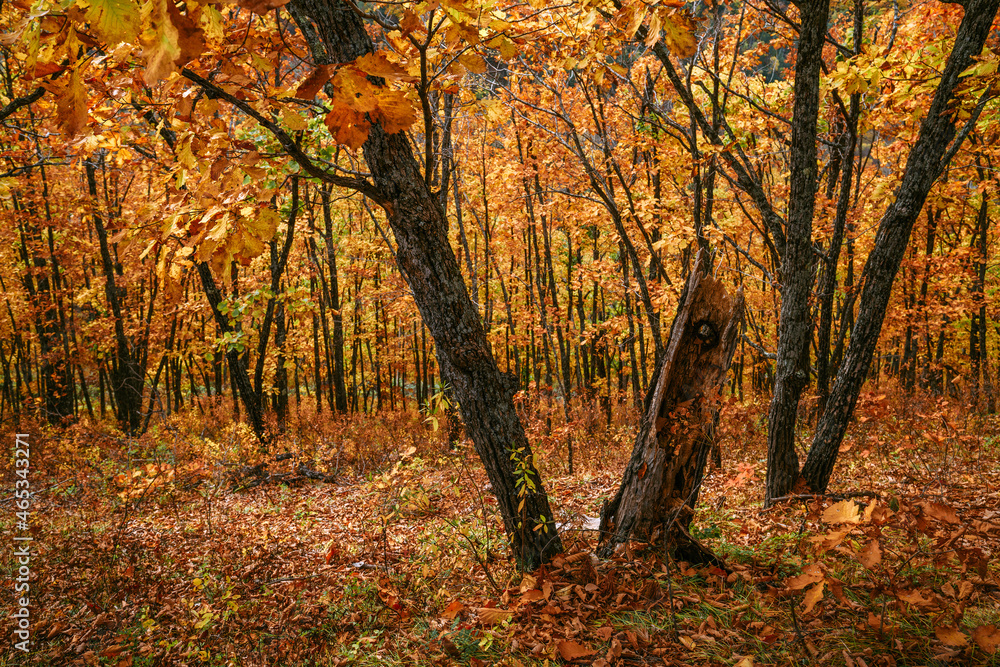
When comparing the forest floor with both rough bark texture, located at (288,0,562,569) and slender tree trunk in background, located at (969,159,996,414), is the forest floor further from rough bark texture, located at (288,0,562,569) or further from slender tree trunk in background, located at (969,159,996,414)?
slender tree trunk in background, located at (969,159,996,414)

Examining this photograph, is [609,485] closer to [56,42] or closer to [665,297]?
[665,297]

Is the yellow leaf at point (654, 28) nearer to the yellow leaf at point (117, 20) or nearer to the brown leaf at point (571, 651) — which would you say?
the yellow leaf at point (117, 20)

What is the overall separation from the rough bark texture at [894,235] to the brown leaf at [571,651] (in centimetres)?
293

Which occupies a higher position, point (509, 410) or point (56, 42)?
point (56, 42)

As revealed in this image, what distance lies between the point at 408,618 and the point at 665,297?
596 cm

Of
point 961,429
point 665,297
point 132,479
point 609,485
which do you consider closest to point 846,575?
point 609,485

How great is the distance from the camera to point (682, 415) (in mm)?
3268

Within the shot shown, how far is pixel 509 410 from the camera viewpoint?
10.8ft

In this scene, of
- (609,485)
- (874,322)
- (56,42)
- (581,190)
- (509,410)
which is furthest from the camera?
(581,190)

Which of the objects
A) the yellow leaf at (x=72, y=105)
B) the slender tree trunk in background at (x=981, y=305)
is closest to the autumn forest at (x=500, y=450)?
the yellow leaf at (x=72, y=105)

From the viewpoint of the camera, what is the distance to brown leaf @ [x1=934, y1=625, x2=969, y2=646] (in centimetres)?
189

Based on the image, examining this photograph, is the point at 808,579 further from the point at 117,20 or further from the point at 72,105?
the point at 72,105

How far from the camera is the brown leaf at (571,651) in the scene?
2502 millimetres

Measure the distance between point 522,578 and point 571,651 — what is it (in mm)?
966
